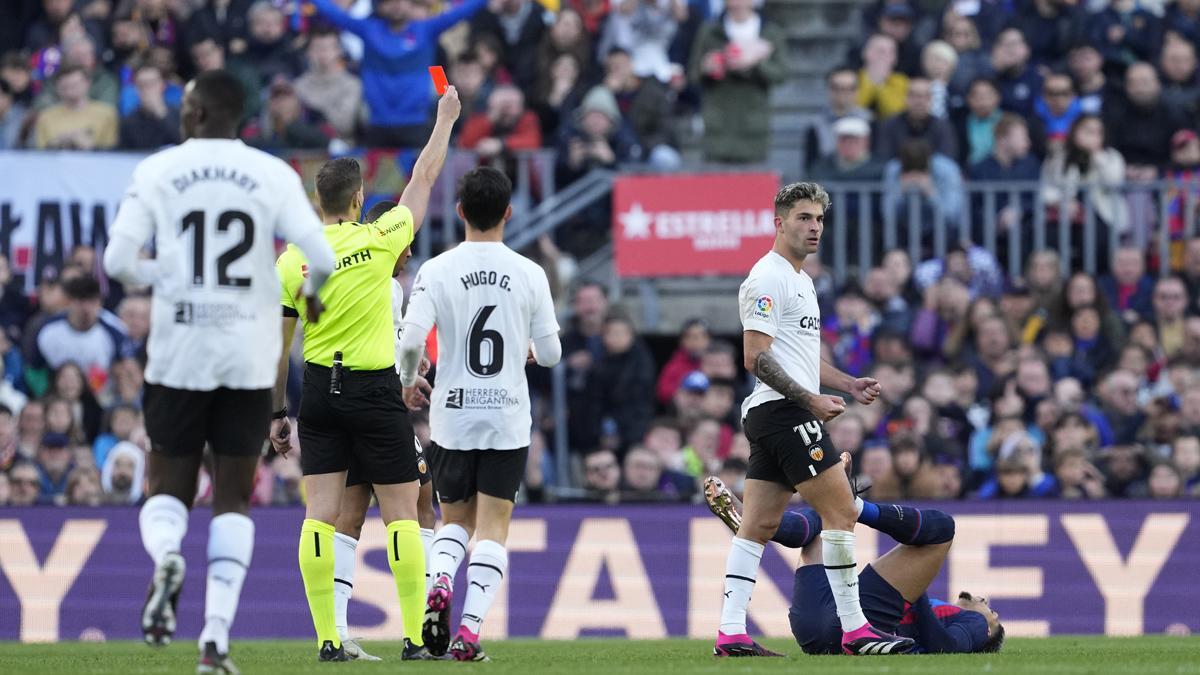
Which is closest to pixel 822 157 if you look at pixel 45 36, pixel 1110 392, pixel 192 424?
pixel 1110 392

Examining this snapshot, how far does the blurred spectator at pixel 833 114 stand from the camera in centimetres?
1958

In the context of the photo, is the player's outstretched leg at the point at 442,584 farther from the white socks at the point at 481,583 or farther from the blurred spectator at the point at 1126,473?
the blurred spectator at the point at 1126,473

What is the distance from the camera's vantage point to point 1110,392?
1752 cm

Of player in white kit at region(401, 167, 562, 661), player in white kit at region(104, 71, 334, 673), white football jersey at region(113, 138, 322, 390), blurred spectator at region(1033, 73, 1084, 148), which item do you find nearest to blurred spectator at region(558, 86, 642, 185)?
blurred spectator at region(1033, 73, 1084, 148)

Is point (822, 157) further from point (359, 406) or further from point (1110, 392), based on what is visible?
point (359, 406)

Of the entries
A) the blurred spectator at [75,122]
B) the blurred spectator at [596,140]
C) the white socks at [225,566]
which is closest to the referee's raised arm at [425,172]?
the white socks at [225,566]

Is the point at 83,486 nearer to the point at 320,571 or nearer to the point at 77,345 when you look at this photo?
the point at 77,345

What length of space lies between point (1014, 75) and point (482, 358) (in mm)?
11327

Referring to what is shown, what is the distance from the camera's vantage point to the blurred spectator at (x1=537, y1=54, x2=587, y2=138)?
20125mm

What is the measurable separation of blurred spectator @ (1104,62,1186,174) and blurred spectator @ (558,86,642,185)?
457 centimetres

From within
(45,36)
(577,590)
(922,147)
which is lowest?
(577,590)

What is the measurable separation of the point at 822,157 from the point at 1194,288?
11.6 ft

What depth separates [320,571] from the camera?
418 inches

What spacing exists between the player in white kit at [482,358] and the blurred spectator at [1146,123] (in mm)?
10750
